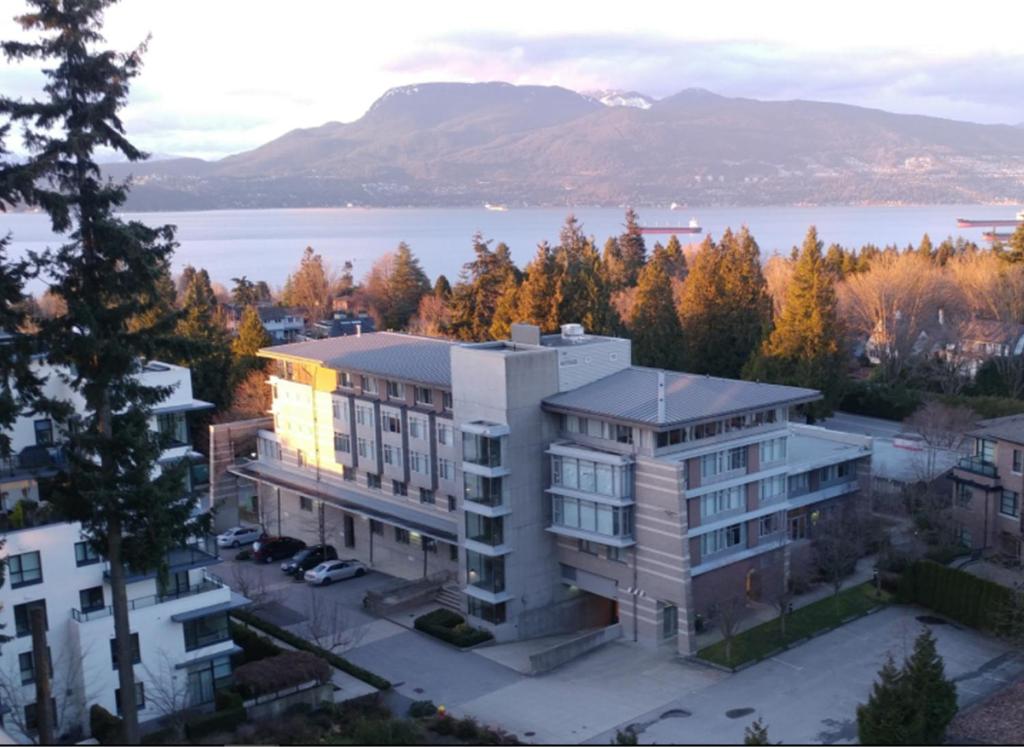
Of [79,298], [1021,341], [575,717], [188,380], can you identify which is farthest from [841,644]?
[1021,341]

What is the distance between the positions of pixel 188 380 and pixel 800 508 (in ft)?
61.8

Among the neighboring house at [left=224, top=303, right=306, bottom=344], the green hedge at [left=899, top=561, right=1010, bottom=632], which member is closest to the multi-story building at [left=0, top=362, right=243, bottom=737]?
the green hedge at [left=899, top=561, right=1010, bottom=632]

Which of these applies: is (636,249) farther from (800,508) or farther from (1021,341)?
(800,508)

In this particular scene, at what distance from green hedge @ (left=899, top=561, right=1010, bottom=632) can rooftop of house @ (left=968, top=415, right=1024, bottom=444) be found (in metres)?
5.30

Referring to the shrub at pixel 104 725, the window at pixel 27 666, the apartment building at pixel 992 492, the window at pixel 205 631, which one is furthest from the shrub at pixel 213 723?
the apartment building at pixel 992 492

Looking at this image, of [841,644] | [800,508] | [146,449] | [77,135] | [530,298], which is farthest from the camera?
[530,298]

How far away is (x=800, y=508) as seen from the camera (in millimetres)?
32188

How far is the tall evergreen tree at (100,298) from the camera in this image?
15.4 m

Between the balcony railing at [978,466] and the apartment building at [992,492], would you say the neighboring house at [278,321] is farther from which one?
the apartment building at [992,492]

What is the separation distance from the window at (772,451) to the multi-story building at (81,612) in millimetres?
14855

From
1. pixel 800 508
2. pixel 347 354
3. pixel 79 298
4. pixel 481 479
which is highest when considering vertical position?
pixel 79 298

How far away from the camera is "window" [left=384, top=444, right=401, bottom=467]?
34875 mm

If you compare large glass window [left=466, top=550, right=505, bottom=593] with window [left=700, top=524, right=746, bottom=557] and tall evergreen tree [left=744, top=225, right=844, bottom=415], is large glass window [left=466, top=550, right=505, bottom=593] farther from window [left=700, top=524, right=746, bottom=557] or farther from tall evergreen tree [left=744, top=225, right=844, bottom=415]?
tall evergreen tree [left=744, top=225, right=844, bottom=415]

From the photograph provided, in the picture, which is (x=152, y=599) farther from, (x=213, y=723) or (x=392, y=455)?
(x=392, y=455)
